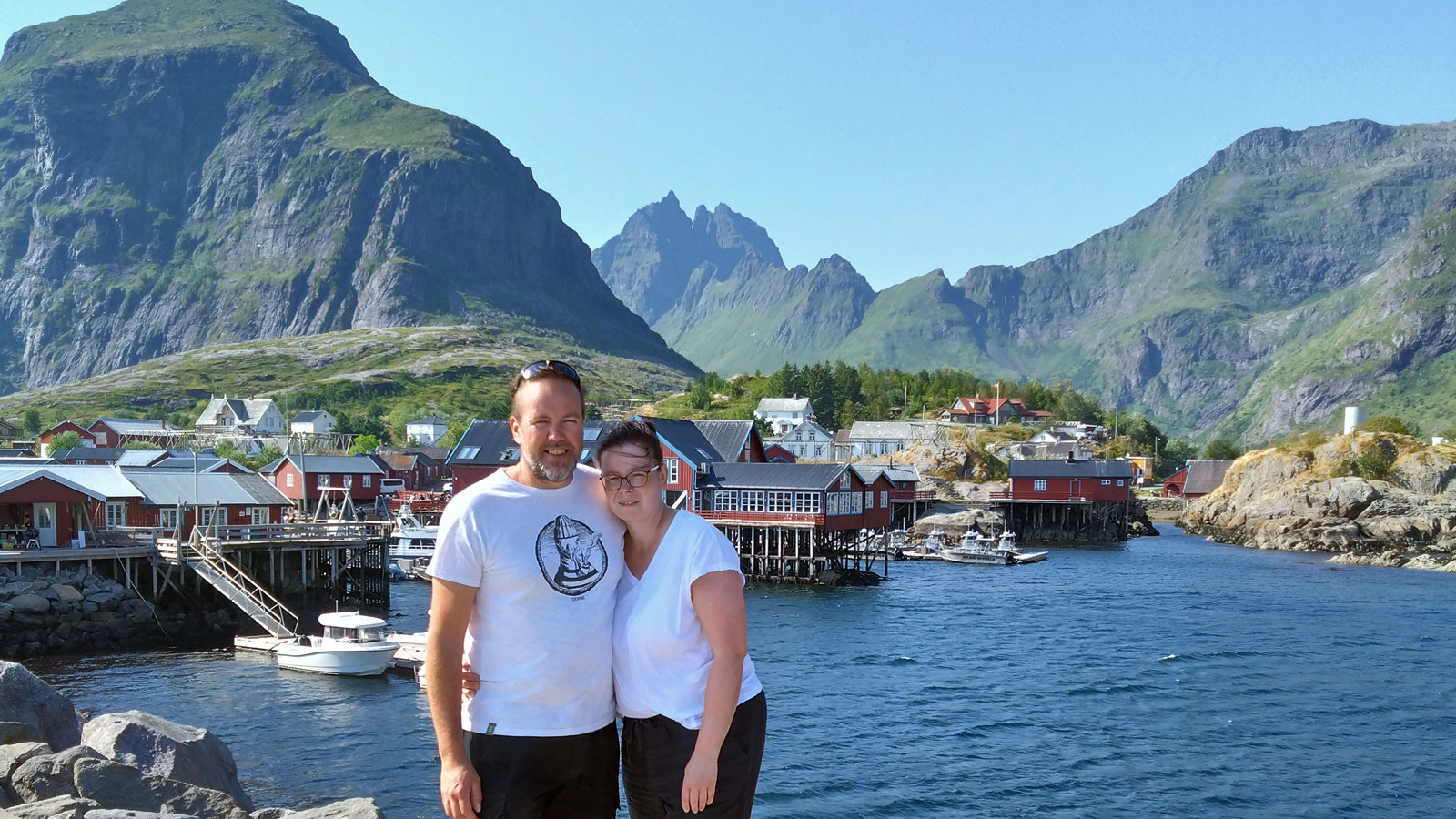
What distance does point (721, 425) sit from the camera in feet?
260

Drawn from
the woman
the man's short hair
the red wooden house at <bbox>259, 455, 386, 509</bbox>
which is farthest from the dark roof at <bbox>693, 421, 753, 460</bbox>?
the woman

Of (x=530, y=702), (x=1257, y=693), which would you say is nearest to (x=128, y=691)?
(x=530, y=702)

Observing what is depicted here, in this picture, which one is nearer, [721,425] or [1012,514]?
[721,425]

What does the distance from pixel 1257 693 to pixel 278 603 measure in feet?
113

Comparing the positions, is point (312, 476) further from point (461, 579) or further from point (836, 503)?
point (461, 579)

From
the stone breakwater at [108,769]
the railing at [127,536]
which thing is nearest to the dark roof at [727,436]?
the railing at [127,536]

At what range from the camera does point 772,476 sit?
68.5m

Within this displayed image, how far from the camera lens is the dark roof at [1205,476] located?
13850 cm

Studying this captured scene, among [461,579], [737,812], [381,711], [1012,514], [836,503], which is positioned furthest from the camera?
[1012,514]

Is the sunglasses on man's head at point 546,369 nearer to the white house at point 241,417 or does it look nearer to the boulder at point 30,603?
the boulder at point 30,603

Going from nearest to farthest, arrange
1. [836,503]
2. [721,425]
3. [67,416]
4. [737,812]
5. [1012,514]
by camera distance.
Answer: [737,812]
[836,503]
[721,425]
[1012,514]
[67,416]

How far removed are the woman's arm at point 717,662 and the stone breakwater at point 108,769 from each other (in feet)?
27.8

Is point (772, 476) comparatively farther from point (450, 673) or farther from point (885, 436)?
point (885, 436)

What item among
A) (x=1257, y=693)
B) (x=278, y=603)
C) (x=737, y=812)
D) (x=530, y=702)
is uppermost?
(x=530, y=702)
